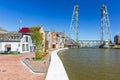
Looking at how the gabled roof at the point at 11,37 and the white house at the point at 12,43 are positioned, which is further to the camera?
the gabled roof at the point at 11,37

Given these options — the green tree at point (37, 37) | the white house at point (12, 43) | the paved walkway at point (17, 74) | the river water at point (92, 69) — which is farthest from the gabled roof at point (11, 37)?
the paved walkway at point (17, 74)

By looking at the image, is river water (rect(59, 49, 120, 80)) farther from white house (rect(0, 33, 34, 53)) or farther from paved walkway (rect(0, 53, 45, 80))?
white house (rect(0, 33, 34, 53))

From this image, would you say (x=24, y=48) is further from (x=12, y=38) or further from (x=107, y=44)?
(x=107, y=44)

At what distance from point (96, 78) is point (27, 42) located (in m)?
33.2

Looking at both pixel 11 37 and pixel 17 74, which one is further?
pixel 11 37

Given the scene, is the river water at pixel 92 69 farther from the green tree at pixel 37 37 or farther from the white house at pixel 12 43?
the white house at pixel 12 43

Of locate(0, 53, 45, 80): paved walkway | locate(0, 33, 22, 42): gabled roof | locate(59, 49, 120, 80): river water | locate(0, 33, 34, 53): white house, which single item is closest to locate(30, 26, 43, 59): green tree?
locate(59, 49, 120, 80): river water

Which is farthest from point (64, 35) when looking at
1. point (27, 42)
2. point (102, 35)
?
point (27, 42)

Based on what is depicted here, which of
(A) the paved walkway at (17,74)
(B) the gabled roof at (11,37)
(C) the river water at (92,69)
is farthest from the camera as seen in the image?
(B) the gabled roof at (11,37)

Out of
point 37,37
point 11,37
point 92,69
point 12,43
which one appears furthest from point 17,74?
point 11,37

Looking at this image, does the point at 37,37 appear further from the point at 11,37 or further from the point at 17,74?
the point at 11,37

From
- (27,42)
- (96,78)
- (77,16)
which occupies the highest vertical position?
(77,16)

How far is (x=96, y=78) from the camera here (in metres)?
12.6

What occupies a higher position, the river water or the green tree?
the green tree
